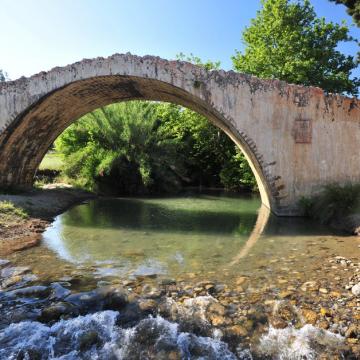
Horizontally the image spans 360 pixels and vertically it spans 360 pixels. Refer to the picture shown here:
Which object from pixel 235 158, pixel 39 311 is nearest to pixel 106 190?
pixel 235 158

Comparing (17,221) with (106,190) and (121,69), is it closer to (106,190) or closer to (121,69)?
(121,69)

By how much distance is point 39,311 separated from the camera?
4.02 m

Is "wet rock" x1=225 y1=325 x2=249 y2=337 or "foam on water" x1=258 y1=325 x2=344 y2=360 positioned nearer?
"foam on water" x1=258 y1=325 x2=344 y2=360

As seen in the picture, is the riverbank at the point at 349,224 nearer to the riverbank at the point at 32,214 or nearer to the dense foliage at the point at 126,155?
the riverbank at the point at 32,214

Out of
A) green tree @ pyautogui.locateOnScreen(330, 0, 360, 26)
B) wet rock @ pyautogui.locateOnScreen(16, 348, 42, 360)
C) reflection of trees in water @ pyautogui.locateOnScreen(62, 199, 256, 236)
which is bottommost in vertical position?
wet rock @ pyautogui.locateOnScreen(16, 348, 42, 360)

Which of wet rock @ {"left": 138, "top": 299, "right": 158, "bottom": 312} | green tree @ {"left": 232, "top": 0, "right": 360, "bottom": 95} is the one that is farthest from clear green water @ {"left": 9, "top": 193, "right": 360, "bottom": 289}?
green tree @ {"left": 232, "top": 0, "right": 360, "bottom": 95}

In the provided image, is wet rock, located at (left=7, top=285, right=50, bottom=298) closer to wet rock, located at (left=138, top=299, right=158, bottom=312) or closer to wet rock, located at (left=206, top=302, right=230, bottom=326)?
wet rock, located at (left=138, top=299, right=158, bottom=312)

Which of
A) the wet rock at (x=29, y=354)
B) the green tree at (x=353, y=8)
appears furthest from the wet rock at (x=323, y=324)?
the green tree at (x=353, y=8)

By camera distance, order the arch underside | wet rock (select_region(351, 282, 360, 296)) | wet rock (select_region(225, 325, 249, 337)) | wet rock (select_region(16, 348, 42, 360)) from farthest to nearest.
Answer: the arch underside → wet rock (select_region(351, 282, 360, 296)) → wet rock (select_region(225, 325, 249, 337)) → wet rock (select_region(16, 348, 42, 360))

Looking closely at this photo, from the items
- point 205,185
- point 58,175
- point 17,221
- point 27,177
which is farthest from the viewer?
point 205,185

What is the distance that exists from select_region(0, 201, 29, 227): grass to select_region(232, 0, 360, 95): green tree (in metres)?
12.2

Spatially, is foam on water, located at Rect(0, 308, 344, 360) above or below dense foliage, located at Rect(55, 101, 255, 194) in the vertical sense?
below

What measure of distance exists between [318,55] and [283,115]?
9.34 m

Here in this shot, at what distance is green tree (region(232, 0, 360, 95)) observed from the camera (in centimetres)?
1669
